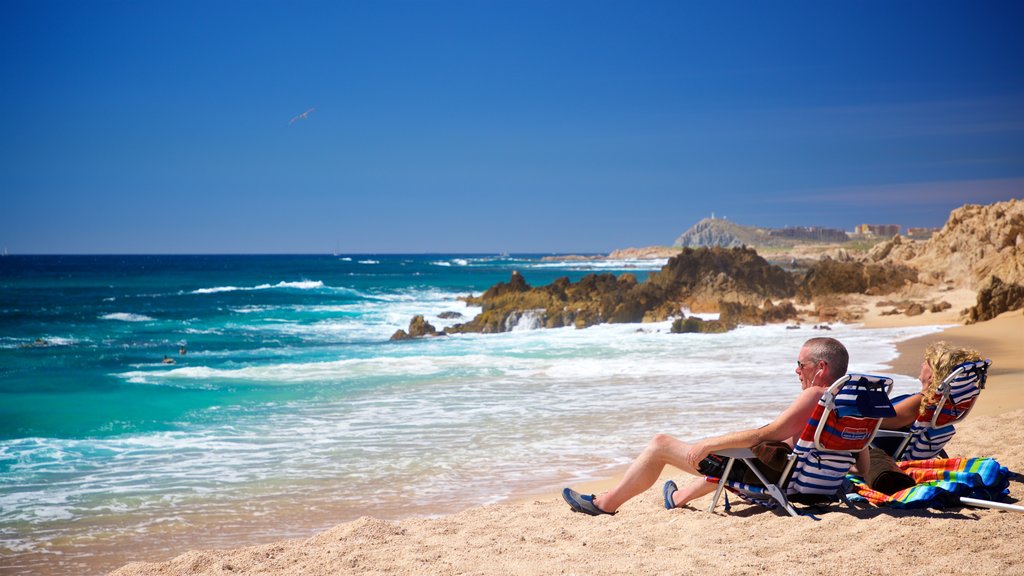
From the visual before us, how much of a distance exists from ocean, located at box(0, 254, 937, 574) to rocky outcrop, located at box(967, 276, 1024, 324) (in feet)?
5.30

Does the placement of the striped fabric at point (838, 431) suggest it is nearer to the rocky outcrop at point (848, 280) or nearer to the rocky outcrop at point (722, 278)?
the rocky outcrop at point (722, 278)

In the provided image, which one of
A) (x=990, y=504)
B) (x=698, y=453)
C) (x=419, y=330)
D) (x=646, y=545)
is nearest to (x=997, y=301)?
(x=419, y=330)

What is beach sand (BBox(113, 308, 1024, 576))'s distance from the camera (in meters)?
4.20

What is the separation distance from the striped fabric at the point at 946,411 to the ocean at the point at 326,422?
9.43 ft

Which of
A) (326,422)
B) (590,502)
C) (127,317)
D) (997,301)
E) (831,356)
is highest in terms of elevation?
(831,356)

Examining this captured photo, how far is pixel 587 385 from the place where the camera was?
13.2 m

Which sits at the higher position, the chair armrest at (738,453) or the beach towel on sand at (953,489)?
the chair armrest at (738,453)

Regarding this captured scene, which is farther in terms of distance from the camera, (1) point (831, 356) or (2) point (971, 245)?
(2) point (971, 245)

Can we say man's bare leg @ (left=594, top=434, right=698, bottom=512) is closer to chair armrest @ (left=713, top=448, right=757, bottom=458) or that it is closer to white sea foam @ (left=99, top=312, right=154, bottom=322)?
chair armrest @ (left=713, top=448, right=757, bottom=458)

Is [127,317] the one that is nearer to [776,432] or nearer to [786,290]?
[786,290]

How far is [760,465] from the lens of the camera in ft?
16.5

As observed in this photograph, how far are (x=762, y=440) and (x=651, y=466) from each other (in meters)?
0.76

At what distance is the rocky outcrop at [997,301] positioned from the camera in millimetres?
19469

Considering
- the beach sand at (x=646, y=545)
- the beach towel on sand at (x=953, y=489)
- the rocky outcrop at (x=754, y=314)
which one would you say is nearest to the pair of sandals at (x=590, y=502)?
the beach sand at (x=646, y=545)
